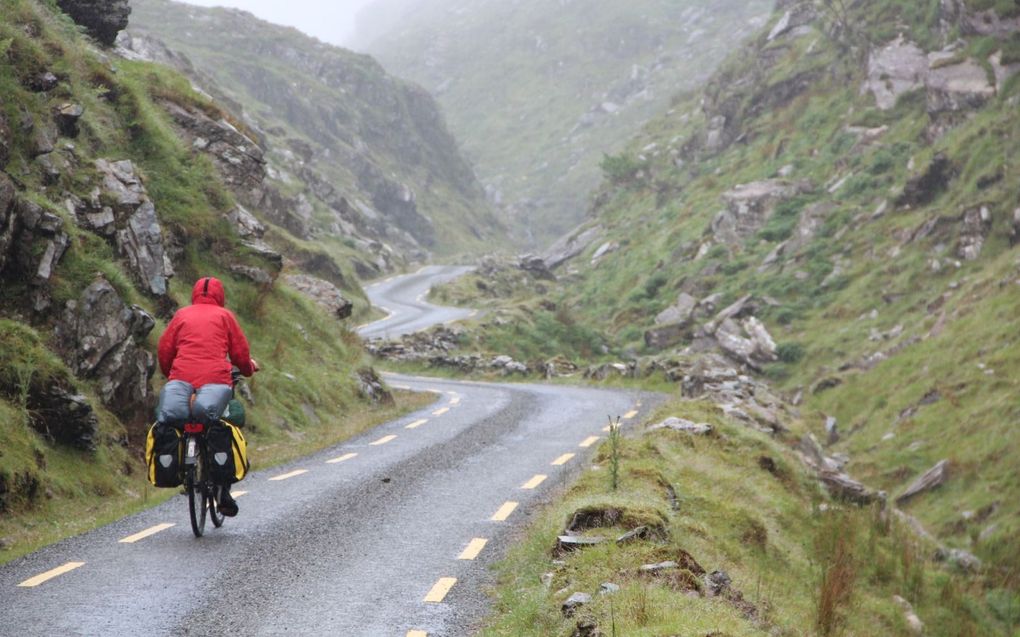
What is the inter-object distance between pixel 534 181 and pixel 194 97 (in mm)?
130652

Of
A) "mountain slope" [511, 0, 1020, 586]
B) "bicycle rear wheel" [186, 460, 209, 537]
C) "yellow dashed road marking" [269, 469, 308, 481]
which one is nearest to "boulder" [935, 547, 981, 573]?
"mountain slope" [511, 0, 1020, 586]

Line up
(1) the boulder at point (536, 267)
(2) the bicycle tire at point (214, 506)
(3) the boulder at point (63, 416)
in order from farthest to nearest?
(1) the boulder at point (536, 267), (3) the boulder at point (63, 416), (2) the bicycle tire at point (214, 506)

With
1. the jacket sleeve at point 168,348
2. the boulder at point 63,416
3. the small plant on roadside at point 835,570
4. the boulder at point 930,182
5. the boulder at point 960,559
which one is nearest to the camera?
the jacket sleeve at point 168,348

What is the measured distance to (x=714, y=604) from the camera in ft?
22.5

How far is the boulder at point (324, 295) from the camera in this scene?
2603 cm

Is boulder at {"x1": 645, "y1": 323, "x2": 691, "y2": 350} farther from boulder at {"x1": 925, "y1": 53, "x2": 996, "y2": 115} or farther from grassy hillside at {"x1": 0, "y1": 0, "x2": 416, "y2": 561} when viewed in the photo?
grassy hillside at {"x1": 0, "y1": 0, "x2": 416, "y2": 561}

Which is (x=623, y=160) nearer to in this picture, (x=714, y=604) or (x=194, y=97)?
(x=194, y=97)

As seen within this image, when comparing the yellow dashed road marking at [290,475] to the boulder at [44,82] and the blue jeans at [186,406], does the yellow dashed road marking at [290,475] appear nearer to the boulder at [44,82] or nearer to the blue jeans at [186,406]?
the blue jeans at [186,406]

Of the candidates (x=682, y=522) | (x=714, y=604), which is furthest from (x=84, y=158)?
(x=714, y=604)

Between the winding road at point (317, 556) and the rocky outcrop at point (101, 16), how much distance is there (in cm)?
1280

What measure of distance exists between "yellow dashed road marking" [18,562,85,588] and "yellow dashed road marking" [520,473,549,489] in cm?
582

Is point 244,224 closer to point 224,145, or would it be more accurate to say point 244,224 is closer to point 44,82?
point 224,145

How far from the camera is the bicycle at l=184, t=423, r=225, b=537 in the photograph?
28.4 ft

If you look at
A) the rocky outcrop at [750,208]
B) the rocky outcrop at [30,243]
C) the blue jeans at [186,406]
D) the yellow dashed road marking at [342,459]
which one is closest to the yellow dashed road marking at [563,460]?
the yellow dashed road marking at [342,459]
